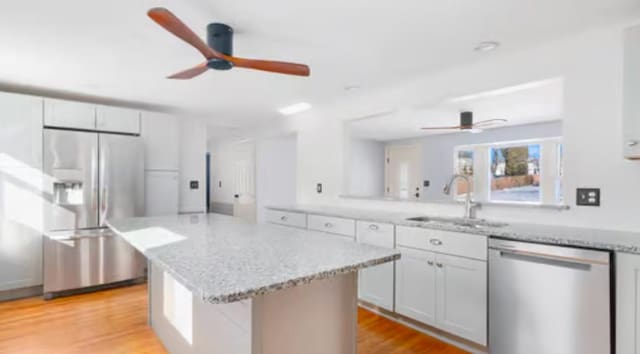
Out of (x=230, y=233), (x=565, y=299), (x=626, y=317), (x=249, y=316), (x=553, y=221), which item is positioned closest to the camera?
(x=249, y=316)

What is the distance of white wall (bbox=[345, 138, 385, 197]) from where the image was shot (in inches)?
145

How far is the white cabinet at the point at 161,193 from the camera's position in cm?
399

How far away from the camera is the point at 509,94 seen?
2.63 meters

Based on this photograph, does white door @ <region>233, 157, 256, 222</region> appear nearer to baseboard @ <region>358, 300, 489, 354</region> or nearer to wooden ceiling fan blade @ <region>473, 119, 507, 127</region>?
baseboard @ <region>358, 300, 489, 354</region>

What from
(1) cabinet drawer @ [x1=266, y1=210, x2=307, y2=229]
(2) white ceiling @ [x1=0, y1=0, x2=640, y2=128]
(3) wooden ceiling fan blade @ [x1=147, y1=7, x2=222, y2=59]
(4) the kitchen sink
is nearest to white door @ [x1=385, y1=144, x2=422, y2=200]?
(4) the kitchen sink

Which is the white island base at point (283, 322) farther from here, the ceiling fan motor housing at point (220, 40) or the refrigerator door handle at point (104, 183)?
the refrigerator door handle at point (104, 183)

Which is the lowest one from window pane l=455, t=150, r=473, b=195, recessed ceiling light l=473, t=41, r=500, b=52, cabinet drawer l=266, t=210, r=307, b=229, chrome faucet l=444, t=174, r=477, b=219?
cabinet drawer l=266, t=210, r=307, b=229

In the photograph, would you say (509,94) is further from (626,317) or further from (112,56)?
(112,56)

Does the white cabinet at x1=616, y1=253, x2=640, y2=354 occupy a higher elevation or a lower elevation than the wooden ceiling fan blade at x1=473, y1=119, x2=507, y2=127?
lower

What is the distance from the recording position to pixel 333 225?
10.5 ft

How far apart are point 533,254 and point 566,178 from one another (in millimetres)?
682

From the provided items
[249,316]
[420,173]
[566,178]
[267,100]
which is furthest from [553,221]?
[267,100]

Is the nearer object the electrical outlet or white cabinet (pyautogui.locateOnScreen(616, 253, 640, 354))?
white cabinet (pyautogui.locateOnScreen(616, 253, 640, 354))

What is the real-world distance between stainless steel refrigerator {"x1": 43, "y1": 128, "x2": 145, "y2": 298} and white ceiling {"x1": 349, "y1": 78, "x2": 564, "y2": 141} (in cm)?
263
